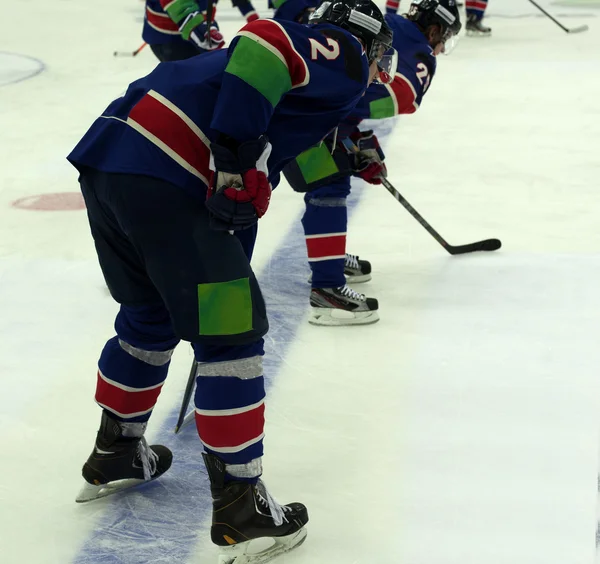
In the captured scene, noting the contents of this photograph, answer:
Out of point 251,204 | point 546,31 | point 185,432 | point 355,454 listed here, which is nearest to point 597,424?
point 355,454

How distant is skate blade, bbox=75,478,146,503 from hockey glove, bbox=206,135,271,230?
661mm

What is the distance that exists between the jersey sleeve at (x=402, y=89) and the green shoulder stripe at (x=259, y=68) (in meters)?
1.21

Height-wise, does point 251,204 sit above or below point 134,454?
above

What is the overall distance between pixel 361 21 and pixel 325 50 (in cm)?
17

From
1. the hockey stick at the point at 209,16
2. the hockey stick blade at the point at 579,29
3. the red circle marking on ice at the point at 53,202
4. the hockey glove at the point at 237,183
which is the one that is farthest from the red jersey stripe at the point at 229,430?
the hockey stick blade at the point at 579,29

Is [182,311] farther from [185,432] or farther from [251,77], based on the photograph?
[185,432]

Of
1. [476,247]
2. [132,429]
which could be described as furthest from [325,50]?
[476,247]

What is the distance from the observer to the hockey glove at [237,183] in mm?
1648

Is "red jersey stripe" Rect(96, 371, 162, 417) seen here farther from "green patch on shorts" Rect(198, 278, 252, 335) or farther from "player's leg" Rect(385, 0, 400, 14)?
"player's leg" Rect(385, 0, 400, 14)

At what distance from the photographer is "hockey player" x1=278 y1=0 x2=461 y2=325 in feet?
9.30

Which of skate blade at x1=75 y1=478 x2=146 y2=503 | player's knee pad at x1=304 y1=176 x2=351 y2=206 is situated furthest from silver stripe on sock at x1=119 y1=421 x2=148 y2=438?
player's knee pad at x1=304 y1=176 x2=351 y2=206

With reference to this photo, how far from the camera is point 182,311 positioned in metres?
1.71

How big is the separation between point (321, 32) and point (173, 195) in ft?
1.27

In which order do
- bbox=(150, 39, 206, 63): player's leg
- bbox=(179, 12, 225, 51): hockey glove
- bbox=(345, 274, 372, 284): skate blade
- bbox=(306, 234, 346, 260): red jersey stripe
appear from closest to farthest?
bbox=(306, 234, 346, 260): red jersey stripe < bbox=(345, 274, 372, 284): skate blade < bbox=(179, 12, 225, 51): hockey glove < bbox=(150, 39, 206, 63): player's leg
